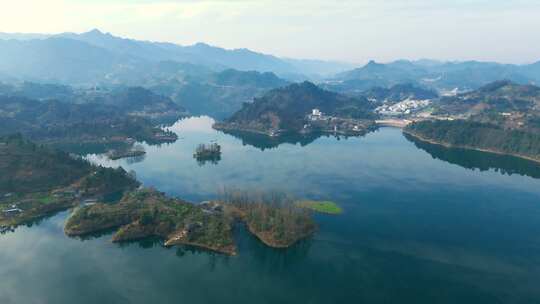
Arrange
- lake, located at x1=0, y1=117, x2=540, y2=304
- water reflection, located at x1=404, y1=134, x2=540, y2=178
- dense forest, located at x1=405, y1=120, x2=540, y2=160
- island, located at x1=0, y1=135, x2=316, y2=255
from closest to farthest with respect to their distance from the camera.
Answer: lake, located at x1=0, y1=117, x2=540, y2=304
island, located at x1=0, y1=135, x2=316, y2=255
water reflection, located at x1=404, y1=134, x2=540, y2=178
dense forest, located at x1=405, y1=120, x2=540, y2=160

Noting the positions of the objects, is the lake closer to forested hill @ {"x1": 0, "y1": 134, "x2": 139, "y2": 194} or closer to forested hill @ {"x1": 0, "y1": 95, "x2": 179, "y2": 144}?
forested hill @ {"x1": 0, "y1": 134, "x2": 139, "y2": 194}

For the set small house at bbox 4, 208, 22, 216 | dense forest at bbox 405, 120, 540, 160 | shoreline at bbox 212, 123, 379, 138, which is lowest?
small house at bbox 4, 208, 22, 216

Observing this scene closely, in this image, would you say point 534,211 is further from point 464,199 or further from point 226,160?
point 226,160

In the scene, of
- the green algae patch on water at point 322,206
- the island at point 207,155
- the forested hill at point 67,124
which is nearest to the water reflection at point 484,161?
the green algae patch on water at point 322,206

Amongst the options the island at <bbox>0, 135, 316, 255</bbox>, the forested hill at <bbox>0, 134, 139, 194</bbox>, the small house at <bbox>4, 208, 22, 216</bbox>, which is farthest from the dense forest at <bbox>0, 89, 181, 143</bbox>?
the small house at <bbox>4, 208, 22, 216</bbox>

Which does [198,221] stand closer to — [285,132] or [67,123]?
[285,132]

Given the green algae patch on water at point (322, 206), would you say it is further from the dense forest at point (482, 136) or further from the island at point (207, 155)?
the dense forest at point (482, 136)

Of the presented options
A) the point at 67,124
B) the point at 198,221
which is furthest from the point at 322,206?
the point at 67,124
